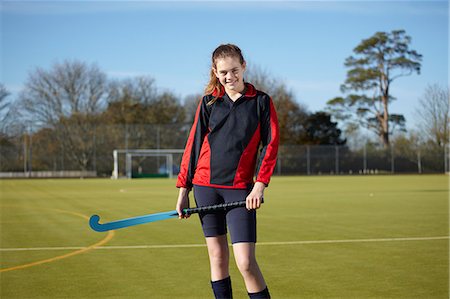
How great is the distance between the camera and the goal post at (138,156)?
54688 millimetres

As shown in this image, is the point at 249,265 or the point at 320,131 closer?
the point at 249,265

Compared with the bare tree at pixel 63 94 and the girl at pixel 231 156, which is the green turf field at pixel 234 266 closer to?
the girl at pixel 231 156

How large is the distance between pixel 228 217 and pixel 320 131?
6468 cm

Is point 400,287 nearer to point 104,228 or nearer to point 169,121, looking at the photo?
point 104,228

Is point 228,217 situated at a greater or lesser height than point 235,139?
lesser

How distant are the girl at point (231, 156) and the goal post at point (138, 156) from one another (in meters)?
49.1

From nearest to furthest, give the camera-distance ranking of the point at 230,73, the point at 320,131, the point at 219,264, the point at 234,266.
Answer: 1. the point at 230,73
2. the point at 219,264
3. the point at 234,266
4. the point at 320,131

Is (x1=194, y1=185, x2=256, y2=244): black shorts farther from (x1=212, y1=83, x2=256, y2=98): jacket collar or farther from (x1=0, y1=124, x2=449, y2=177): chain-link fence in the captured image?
(x1=0, y1=124, x2=449, y2=177): chain-link fence

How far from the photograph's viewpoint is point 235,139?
4.71 metres

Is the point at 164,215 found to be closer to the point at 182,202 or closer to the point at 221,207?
the point at 182,202

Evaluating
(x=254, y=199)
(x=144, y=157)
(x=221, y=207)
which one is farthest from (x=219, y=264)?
(x=144, y=157)

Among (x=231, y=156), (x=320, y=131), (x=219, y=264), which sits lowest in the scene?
(x=219, y=264)

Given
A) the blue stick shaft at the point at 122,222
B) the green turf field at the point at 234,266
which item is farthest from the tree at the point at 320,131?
the blue stick shaft at the point at 122,222

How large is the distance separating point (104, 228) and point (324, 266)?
3.52 m
